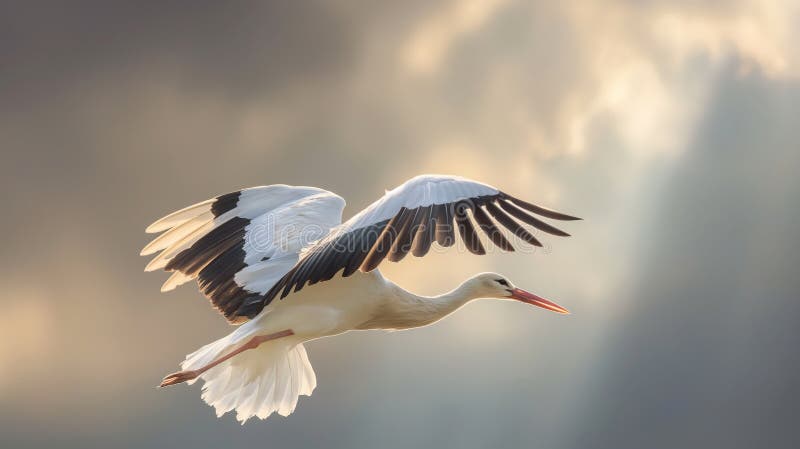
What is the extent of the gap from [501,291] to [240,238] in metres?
2.75

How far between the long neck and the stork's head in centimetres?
26

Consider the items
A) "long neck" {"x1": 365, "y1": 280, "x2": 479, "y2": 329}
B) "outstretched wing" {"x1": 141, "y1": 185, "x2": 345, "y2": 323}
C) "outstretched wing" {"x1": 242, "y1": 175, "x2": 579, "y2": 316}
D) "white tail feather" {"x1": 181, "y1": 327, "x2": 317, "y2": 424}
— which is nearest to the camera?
"outstretched wing" {"x1": 242, "y1": 175, "x2": 579, "y2": 316}

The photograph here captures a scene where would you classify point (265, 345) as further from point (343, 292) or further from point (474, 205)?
point (474, 205)

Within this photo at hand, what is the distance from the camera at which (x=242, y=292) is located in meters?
9.09

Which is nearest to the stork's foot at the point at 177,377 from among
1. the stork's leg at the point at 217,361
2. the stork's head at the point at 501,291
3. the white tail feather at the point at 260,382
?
the stork's leg at the point at 217,361

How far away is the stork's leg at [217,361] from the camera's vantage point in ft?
28.5

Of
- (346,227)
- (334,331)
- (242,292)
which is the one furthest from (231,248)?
(346,227)

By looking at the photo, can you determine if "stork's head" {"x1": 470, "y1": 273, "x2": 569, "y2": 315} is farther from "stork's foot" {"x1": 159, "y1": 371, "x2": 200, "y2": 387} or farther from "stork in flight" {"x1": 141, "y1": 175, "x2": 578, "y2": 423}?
"stork's foot" {"x1": 159, "y1": 371, "x2": 200, "y2": 387}

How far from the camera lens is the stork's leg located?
868 centimetres

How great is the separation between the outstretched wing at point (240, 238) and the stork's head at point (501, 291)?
158 cm

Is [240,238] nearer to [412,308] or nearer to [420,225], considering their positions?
[412,308]

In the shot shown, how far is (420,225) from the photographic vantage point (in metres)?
7.12

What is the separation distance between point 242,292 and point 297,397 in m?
1.26

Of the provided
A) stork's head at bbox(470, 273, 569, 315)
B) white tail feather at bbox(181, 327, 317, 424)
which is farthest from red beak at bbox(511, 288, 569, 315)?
white tail feather at bbox(181, 327, 317, 424)
